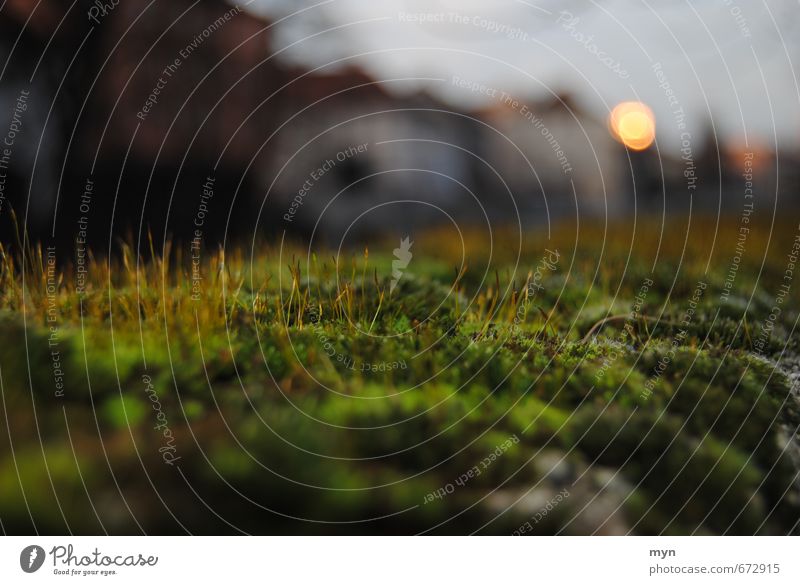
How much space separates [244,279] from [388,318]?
0.55m

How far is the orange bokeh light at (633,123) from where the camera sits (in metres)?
2.53

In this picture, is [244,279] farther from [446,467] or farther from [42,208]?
[42,208]

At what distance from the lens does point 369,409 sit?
5.58ft
